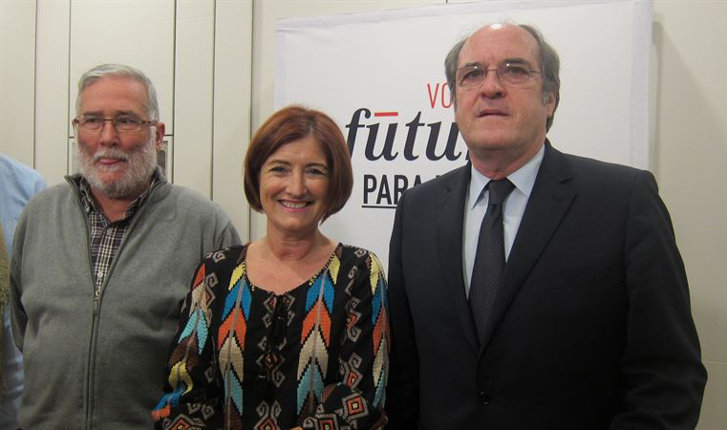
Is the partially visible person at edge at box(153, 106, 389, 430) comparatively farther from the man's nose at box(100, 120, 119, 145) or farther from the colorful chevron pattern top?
the man's nose at box(100, 120, 119, 145)

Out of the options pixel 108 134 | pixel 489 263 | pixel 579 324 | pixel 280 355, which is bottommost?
pixel 280 355

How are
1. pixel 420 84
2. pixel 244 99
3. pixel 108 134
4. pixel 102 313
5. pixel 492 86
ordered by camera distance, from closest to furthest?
1. pixel 492 86
2. pixel 102 313
3. pixel 108 134
4. pixel 420 84
5. pixel 244 99

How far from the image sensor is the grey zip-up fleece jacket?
5.70 ft

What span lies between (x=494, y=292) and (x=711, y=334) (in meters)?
1.29

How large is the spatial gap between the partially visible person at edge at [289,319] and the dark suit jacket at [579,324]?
205 millimetres

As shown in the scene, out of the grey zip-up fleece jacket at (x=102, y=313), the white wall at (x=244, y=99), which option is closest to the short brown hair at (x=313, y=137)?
the grey zip-up fleece jacket at (x=102, y=313)

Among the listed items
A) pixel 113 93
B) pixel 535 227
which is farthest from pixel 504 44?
pixel 113 93

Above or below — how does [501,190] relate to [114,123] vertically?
below

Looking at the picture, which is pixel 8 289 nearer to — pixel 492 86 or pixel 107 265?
pixel 107 265

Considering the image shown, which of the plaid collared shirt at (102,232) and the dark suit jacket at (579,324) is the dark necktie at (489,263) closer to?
the dark suit jacket at (579,324)

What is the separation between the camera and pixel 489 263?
1473 millimetres

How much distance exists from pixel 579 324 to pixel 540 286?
12 centimetres

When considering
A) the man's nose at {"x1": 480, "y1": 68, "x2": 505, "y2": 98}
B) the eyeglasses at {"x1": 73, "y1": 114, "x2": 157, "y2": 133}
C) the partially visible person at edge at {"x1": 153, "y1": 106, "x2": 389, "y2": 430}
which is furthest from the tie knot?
the eyeglasses at {"x1": 73, "y1": 114, "x2": 157, "y2": 133}

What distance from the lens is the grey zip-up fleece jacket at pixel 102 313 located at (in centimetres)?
174
